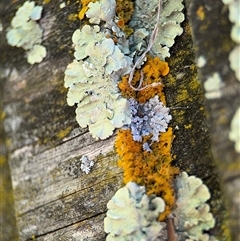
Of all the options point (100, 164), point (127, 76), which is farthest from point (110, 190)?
point (127, 76)

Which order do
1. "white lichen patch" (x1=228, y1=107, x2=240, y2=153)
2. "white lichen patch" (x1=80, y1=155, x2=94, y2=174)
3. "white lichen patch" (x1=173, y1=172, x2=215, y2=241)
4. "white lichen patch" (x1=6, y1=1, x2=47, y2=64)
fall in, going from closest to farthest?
"white lichen patch" (x1=228, y1=107, x2=240, y2=153)
"white lichen patch" (x1=173, y1=172, x2=215, y2=241)
"white lichen patch" (x1=80, y1=155, x2=94, y2=174)
"white lichen patch" (x1=6, y1=1, x2=47, y2=64)

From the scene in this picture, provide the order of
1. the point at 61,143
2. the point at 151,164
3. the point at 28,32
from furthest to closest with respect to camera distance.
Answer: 1. the point at 28,32
2. the point at 61,143
3. the point at 151,164

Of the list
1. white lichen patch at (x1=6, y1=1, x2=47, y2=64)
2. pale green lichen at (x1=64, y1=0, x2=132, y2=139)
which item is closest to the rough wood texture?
pale green lichen at (x1=64, y1=0, x2=132, y2=139)

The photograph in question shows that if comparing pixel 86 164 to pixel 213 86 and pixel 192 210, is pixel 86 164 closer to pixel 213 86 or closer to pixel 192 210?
pixel 192 210

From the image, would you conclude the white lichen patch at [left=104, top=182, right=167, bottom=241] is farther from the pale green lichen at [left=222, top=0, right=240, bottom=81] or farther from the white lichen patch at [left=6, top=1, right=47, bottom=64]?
the white lichen patch at [left=6, top=1, right=47, bottom=64]

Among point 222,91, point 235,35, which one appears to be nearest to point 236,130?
point 222,91
